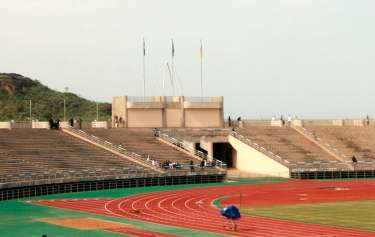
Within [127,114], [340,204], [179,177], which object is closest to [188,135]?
[127,114]

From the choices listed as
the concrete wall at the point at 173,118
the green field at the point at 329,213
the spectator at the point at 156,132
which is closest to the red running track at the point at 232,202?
the green field at the point at 329,213

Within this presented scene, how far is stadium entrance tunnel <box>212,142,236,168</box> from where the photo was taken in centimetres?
6731

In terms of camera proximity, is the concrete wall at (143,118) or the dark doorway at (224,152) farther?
the concrete wall at (143,118)

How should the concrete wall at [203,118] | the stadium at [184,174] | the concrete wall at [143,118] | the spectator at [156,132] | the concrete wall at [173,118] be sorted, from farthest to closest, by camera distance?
the concrete wall at [203,118]
the concrete wall at [173,118]
the concrete wall at [143,118]
the spectator at [156,132]
the stadium at [184,174]

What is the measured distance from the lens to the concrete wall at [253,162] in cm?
6134

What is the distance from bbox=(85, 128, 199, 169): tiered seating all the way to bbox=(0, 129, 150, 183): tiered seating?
3.02 meters

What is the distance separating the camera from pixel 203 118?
73250 mm

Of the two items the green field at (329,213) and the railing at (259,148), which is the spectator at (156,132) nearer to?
the railing at (259,148)

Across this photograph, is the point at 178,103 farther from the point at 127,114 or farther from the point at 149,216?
the point at 149,216

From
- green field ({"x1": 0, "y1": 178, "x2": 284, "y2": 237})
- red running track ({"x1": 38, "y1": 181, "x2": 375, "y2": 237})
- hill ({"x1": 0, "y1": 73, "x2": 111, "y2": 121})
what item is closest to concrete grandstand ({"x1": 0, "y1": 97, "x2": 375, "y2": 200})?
green field ({"x1": 0, "y1": 178, "x2": 284, "y2": 237})

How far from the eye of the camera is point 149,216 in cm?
3488

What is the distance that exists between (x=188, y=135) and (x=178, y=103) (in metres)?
6.73

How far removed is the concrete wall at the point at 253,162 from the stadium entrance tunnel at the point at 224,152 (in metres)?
0.66

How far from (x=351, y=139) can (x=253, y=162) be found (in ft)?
39.7
